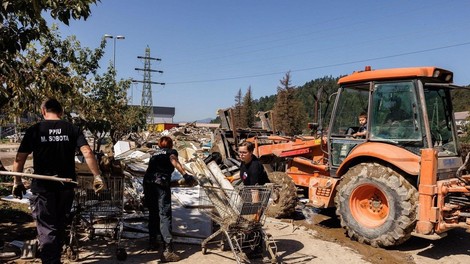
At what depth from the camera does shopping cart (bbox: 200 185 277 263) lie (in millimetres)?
5539

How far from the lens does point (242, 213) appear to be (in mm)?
5539

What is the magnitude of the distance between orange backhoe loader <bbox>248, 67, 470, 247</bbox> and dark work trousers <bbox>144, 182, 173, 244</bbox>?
3.11 metres

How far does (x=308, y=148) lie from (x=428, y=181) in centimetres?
318

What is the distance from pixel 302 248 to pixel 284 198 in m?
1.98

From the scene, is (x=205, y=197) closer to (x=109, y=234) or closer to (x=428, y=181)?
(x=109, y=234)

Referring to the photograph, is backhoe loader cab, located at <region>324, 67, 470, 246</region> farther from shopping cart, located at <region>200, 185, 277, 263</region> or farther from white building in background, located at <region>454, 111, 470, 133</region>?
shopping cart, located at <region>200, 185, 277, 263</region>

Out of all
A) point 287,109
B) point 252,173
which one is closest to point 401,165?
point 252,173

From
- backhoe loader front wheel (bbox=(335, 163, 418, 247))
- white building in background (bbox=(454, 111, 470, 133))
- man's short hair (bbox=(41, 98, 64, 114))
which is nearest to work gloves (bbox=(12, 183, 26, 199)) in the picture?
man's short hair (bbox=(41, 98, 64, 114))

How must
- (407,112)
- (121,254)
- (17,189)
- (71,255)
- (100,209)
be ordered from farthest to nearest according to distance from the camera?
1. (407,112)
2. (100,209)
3. (121,254)
4. (71,255)
5. (17,189)

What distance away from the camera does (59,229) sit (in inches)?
184


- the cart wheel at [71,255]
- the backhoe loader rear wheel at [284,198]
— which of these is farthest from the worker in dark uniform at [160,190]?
the backhoe loader rear wheel at [284,198]

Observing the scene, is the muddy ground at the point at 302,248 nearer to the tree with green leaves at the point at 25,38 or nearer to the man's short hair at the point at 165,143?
the man's short hair at the point at 165,143

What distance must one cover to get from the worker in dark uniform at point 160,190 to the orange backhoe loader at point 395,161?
3007 millimetres

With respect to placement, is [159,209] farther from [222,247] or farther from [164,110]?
[164,110]
